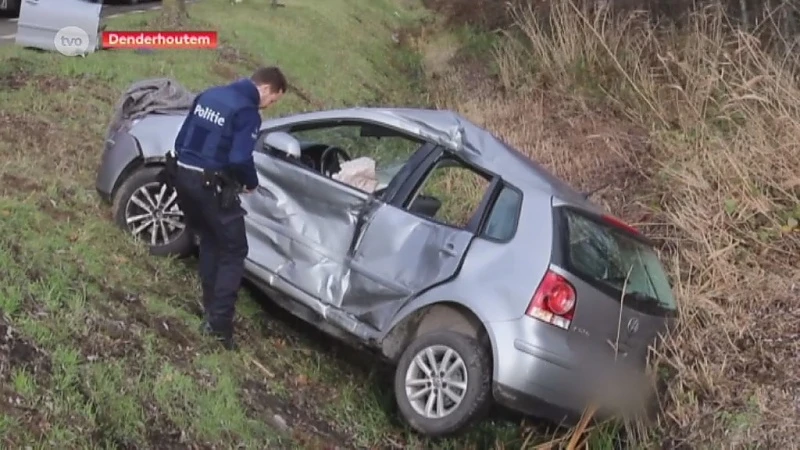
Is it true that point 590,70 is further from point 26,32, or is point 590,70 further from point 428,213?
point 428,213

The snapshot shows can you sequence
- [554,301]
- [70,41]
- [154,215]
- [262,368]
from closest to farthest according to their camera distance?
1. [554,301]
2. [262,368]
3. [154,215]
4. [70,41]

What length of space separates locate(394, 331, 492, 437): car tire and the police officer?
106cm

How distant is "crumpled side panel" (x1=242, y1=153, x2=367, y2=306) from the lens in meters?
6.41

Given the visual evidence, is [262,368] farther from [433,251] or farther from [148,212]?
[148,212]

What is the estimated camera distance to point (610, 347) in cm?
580

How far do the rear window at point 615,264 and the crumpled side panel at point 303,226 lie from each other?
1.33m

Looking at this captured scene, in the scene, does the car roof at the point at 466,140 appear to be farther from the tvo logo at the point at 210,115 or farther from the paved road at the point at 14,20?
the paved road at the point at 14,20

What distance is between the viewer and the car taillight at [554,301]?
18.3 feet

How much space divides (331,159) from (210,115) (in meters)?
1.55

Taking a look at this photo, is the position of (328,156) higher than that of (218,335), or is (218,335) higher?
(328,156)

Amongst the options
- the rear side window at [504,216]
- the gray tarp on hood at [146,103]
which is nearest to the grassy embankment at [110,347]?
the gray tarp on hood at [146,103]

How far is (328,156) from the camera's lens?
7152 mm

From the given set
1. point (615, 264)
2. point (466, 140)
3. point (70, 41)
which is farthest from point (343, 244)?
point (70, 41)

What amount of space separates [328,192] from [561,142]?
639cm
